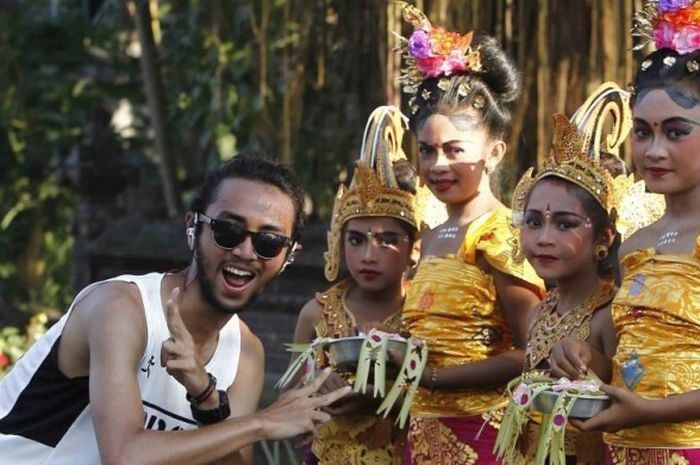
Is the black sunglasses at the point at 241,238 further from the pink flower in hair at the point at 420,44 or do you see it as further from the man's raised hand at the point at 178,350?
the pink flower in hair at the point at 420,44

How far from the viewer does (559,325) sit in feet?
14.9

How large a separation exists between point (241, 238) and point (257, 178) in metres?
0.20

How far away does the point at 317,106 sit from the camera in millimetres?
8797

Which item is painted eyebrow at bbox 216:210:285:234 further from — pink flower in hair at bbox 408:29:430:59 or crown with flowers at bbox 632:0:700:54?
pink flower in hair at bbox 408:29:430:59

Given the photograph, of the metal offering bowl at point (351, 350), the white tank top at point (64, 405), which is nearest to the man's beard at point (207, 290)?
the white tank top at point (64, 405)

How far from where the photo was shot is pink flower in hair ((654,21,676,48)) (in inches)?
166

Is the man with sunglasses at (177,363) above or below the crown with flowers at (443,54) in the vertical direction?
Answer: below

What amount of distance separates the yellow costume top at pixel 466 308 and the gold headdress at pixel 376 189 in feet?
1.31

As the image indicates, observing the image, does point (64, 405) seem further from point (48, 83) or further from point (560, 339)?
point (48, 83)

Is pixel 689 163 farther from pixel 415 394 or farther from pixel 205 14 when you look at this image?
pixel 205 14

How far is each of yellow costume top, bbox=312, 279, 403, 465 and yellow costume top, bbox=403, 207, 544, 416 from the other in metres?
0.27

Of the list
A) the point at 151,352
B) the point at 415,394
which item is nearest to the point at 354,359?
the point at 415,394

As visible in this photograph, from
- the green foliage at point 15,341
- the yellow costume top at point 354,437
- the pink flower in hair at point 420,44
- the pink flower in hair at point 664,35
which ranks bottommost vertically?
the green foliage at point 15,341

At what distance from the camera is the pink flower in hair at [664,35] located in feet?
13.9
